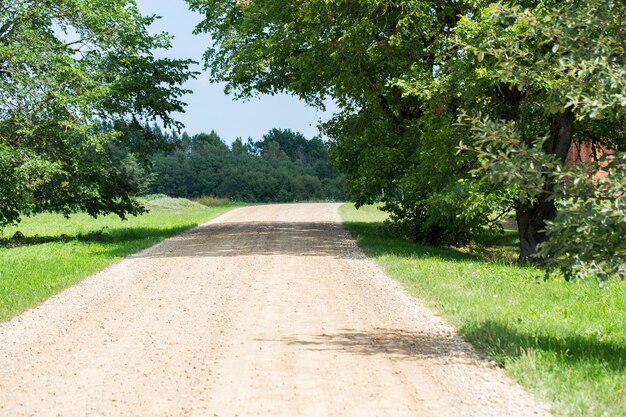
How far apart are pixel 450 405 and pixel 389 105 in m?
19.3

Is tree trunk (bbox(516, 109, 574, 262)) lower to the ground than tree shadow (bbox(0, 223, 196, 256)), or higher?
higher

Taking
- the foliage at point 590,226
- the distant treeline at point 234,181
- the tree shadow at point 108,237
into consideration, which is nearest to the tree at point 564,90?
the foliage at point 590,226

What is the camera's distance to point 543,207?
19078 millimetres

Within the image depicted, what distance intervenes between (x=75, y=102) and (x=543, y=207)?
14.3 meters

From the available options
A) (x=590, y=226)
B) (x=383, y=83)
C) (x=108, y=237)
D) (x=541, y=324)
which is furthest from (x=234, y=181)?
(x=590, y=226)

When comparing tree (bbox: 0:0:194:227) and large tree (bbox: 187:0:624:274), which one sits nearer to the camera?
large tree (bbox: 187:0:624:274)

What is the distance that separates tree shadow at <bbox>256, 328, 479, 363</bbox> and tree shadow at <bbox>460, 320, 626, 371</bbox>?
241mm

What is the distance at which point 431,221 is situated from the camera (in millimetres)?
20078

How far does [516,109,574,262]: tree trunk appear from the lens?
17984 millimetres

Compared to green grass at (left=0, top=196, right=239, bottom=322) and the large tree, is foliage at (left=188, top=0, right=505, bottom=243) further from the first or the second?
green grass at (left=0, top=196, right=239, bottom=322)

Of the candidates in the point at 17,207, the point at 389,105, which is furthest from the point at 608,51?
the point at 17,207

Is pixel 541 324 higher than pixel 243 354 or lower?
lower

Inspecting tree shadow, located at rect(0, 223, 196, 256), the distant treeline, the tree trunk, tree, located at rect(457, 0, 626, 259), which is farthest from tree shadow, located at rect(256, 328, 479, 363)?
the distant treeline

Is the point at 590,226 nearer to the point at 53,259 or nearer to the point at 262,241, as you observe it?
the point at 53,259
